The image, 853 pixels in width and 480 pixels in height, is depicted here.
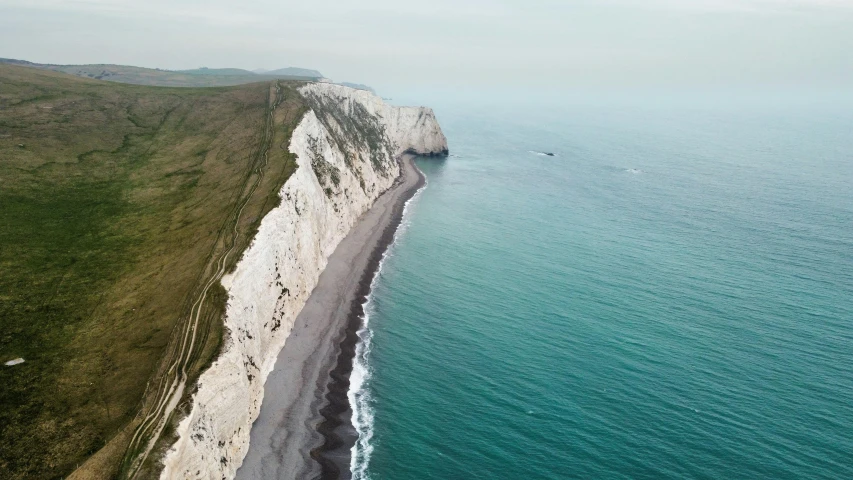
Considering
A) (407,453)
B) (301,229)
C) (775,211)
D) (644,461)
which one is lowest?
(407,453)

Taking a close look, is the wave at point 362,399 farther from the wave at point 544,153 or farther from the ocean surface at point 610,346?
the wave at point 544,153

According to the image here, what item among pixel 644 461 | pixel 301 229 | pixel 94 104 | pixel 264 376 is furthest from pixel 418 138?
pixel 644 461

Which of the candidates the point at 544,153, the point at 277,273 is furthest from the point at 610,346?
the point at 544,153

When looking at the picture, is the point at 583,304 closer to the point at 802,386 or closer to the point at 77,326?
the point at 802,386

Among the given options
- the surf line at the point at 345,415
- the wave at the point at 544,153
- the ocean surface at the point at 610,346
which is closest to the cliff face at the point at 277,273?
the surf line at the point at 345,415

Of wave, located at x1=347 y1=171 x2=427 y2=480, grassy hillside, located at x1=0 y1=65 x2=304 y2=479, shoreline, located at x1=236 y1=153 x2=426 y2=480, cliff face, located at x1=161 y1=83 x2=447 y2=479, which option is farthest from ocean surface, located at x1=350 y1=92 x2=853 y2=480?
grassy hillside, located at x1=0 y1=65 x2=304 y2=479

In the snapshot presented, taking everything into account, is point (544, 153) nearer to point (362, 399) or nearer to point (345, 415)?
point (362, 399)

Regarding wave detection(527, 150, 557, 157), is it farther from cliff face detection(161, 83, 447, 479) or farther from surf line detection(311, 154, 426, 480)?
surf line detection(311, 154, 426, 480)
